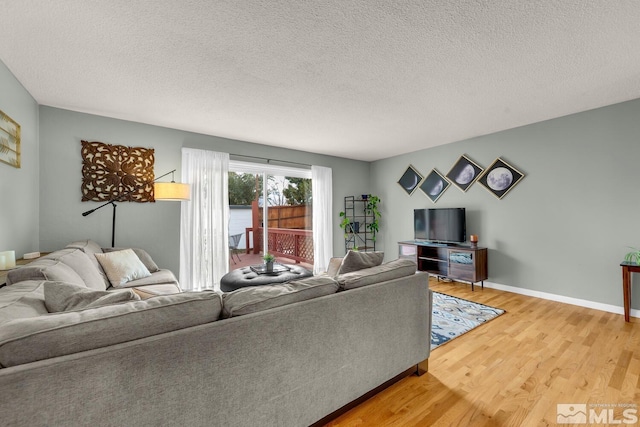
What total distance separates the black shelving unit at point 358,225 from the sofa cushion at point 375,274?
3.81 m

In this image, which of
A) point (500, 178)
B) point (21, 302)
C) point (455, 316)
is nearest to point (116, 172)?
point (21, 302)

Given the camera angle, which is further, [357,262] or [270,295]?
[357,262]

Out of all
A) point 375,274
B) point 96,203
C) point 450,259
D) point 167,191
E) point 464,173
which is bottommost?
point 450,259

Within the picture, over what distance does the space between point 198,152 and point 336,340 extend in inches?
139

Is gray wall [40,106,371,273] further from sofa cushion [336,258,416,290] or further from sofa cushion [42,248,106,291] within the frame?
sofa cushion [336,258,416,290]

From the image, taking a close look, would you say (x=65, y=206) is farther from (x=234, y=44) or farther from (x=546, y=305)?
(x=546, y=305)

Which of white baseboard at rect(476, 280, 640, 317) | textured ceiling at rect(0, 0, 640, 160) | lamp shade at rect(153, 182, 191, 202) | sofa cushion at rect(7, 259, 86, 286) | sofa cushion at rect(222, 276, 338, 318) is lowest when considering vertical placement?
white baseboard at rect(476, 280, 640, 317)

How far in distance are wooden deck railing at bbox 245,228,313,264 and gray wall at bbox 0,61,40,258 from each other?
2.60 meters

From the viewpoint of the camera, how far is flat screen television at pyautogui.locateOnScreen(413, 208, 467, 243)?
4352 millimetres

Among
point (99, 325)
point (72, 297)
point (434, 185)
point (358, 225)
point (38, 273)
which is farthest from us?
point (358, 225)

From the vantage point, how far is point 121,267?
2703 millimetres

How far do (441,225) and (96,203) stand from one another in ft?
16.4

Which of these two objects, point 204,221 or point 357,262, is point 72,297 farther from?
point 204,221

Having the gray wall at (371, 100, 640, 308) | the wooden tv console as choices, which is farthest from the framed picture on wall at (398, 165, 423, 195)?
the wooden tv console
